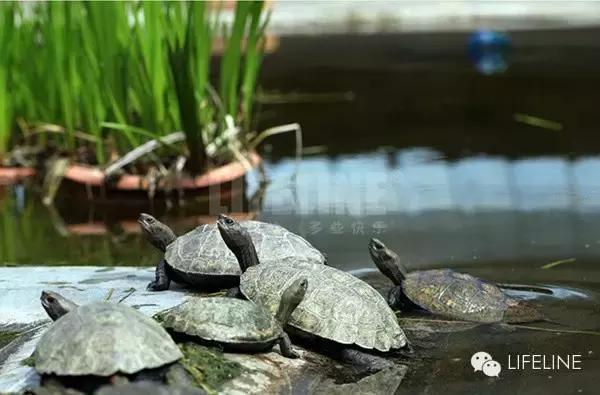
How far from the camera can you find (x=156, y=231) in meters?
3.34

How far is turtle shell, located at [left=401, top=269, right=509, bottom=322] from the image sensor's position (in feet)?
10.3

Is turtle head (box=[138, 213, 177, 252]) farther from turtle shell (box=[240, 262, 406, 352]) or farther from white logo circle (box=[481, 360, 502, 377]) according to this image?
white logo circle (box=[481, 360, 502, 377])

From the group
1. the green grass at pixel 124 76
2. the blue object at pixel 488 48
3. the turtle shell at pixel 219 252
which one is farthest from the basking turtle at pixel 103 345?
the blue object at pixel 488 48

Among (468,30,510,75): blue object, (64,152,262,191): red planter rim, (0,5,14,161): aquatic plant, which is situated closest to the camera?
(64,152,262,191): red planter rim

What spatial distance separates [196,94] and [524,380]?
288 cm

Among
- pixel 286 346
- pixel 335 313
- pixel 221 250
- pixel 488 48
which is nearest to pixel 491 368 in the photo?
pixel 335 313

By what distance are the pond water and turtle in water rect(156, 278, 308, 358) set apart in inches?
15.6

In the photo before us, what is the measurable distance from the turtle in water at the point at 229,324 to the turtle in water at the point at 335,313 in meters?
0.09

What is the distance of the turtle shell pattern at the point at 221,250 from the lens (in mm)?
3086

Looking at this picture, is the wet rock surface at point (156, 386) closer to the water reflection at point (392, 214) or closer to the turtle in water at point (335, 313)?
the turtle in water at point (335, 313)

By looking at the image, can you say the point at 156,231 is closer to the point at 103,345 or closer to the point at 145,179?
the point at 103,345

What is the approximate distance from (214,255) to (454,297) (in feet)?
2.60

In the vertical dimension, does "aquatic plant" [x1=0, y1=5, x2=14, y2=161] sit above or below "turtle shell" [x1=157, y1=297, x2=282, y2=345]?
above

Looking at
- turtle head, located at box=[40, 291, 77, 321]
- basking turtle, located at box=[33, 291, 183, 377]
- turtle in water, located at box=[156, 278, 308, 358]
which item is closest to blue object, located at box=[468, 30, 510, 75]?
turtle in water, located at box=[156, 278, 308, 358]
